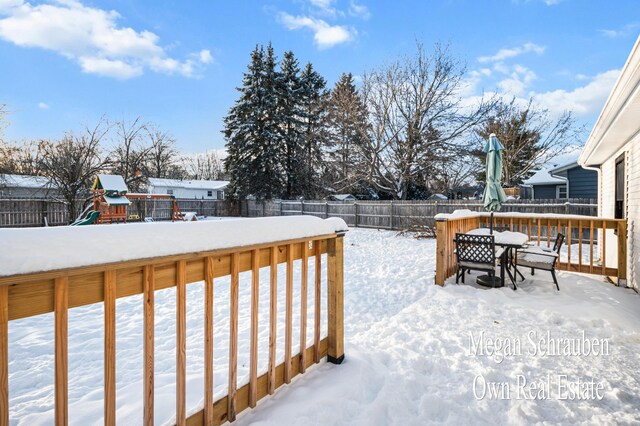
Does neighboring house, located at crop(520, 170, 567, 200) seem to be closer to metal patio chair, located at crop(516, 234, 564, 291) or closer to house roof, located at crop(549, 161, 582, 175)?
house roof, located at crop(549, 161, 582, 175)

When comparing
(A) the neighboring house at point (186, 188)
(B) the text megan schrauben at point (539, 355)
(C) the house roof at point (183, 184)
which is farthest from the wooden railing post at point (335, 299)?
(C) the house roof at point (183, 184)

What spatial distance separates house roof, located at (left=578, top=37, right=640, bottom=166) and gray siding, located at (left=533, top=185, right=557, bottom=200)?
12694mm

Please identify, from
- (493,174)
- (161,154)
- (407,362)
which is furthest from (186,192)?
(407,362)

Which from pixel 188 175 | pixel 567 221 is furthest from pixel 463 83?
pixel 188 175

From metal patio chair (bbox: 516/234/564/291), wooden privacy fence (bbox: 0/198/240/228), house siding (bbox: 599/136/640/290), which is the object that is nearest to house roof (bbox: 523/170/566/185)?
house siding (bbox: 599/136/640/290)

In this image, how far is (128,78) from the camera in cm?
1641

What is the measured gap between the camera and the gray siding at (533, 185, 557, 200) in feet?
55.9

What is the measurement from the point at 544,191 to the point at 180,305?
818 inches

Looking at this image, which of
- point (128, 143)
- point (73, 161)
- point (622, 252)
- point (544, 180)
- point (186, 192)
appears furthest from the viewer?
point (186, 192)

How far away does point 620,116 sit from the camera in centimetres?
366

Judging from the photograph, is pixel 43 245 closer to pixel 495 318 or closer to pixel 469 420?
pixel 469 420

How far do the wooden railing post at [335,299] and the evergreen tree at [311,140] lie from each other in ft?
61.8

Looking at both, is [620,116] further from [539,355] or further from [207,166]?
[207,166]

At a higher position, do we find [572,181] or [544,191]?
[572,181]
